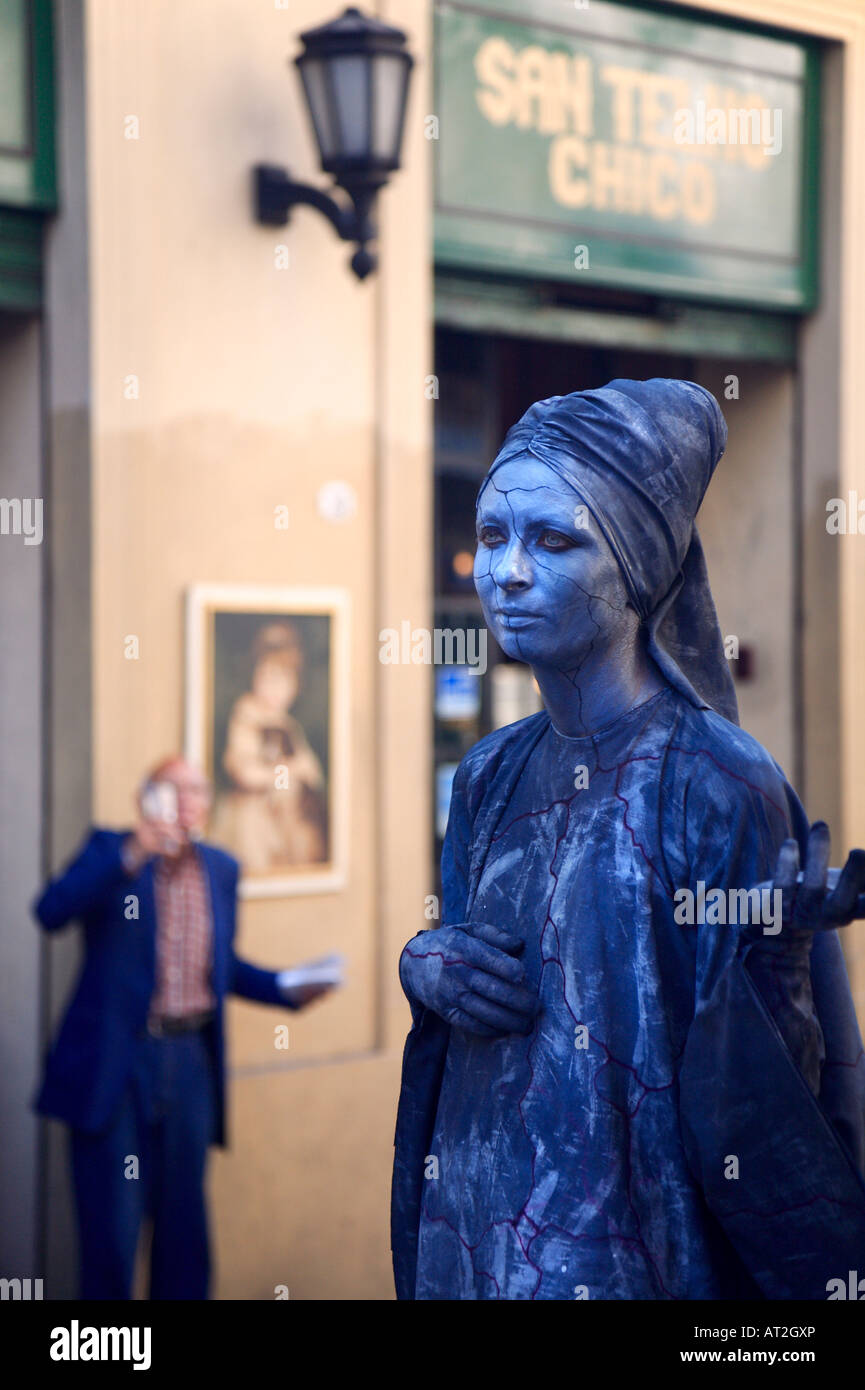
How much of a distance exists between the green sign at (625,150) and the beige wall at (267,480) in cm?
30

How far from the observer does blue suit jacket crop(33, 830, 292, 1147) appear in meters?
4.70

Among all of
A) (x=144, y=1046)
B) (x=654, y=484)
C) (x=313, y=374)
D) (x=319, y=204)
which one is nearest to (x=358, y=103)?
(x=319, y=204)

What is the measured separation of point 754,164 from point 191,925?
4177mm

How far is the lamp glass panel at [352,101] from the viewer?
5035mm

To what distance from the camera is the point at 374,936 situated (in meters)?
5.82

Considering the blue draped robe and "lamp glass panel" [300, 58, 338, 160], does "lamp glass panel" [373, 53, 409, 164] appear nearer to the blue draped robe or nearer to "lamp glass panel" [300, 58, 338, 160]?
"lamp glass panel" [300, 58, 338, 160]

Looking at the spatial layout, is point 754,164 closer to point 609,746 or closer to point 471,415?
point 471,415

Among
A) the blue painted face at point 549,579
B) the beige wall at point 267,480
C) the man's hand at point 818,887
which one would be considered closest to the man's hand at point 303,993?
the beige wall at point 267,480

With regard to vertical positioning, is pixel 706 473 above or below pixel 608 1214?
above

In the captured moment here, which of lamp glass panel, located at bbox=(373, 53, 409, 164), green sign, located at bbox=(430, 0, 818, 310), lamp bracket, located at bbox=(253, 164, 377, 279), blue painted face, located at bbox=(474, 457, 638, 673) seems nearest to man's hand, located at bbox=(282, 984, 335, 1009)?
lamp bracket, located at bbox=(253, 164, 377, 279)

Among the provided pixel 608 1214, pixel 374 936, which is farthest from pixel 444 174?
pixel 608 1214

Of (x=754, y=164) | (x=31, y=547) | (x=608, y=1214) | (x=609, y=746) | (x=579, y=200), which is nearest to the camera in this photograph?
(x=608, y=1214)

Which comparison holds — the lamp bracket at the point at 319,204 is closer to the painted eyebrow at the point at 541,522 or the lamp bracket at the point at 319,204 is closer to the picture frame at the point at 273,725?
the picture frame at the point at 273,725

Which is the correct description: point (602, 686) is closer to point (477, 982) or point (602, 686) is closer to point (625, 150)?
point (477, 982)
